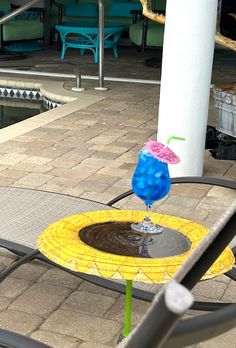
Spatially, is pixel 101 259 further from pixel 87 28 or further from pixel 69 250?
pixel 87 28

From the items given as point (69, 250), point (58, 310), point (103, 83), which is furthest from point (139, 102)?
point (69, 250)

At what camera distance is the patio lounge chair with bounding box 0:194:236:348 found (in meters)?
0.79

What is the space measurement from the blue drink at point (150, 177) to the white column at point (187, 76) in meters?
2.12

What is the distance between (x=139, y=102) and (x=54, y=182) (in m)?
3.03

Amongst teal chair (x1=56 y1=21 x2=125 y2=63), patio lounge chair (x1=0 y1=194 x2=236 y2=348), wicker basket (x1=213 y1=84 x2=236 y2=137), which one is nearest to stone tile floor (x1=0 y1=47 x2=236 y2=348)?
wicker basket (x1=213 y1=84 x2=236 y2=137)

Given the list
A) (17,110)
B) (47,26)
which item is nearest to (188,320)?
(17,110)

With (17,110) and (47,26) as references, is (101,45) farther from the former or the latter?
(47,26)

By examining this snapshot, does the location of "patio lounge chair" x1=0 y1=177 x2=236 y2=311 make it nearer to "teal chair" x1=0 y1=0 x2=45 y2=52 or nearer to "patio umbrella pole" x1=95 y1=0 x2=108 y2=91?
"patio umbrella pole" x1=95 y1=0 x2=108 y2=91

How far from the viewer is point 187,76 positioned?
13.4ft

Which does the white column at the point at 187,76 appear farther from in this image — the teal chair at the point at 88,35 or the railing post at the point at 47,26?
the railing post at the point at 47,26

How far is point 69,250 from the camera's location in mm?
1885

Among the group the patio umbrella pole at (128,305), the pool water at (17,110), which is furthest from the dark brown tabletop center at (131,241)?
the pool water at (17,110)

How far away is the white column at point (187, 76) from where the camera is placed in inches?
158

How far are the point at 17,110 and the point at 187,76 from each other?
4.06 metres
